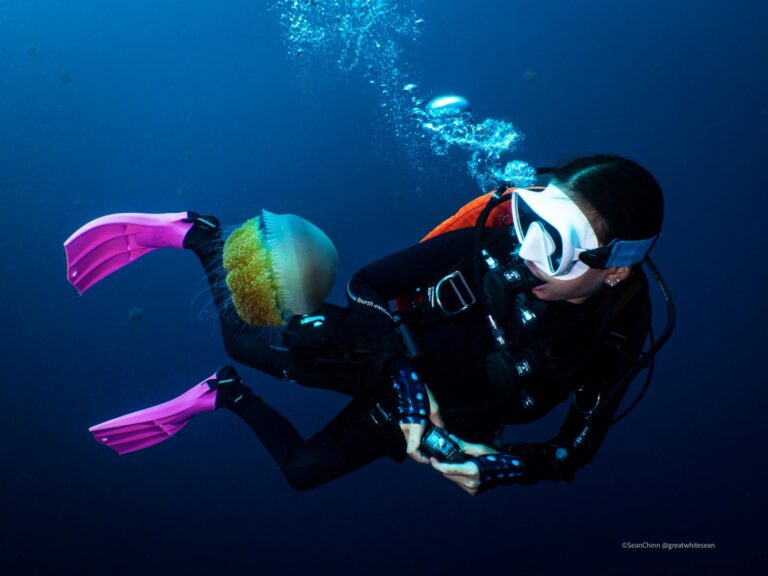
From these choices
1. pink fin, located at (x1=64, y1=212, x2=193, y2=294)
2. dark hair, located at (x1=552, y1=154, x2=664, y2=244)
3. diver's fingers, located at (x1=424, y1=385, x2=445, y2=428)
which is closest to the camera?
dark hair, located at (x1=552, y1=154, x2=664, y2=244)

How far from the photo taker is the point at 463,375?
2346 mm

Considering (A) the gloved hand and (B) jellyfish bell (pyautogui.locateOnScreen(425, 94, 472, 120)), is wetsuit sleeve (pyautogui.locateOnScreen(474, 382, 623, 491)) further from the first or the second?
(B) jellyfish bell (pyautogui.locateOnScreen(425, 94, 472, 120))

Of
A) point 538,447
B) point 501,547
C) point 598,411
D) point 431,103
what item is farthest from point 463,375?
point 501,547

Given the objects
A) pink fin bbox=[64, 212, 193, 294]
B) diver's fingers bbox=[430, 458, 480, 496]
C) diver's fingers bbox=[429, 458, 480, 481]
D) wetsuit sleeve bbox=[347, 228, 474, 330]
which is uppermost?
pink fin bbox=[64, 212, 193, 294]

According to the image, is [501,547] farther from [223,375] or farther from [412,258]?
[412,258]

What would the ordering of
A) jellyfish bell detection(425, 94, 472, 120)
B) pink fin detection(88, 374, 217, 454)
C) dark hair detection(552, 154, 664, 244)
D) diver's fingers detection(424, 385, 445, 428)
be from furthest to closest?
jellyfish bell detection(425, 94, 472, 120) < pink fin detection(88, 374, 217, 454) < diver's fingers detection(424, 385, 445, 428) < dark hair detection(552, 154, 664, 244)

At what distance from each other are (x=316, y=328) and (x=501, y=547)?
6045 mm

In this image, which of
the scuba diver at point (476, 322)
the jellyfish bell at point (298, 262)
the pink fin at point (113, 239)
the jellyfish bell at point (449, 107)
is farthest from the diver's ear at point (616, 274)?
the jellyfish bell at point (449, 107)

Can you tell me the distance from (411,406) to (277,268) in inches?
37.0

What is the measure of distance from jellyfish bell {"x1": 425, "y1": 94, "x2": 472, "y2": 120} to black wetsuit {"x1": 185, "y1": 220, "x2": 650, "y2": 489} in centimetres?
313

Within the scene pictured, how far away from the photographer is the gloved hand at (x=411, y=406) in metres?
2.03

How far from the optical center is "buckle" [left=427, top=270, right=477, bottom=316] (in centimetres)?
216

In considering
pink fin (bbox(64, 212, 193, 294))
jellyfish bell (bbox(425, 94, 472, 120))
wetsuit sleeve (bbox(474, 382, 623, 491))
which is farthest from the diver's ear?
jellyfish bell (bbox(425, 94, 472, 120))

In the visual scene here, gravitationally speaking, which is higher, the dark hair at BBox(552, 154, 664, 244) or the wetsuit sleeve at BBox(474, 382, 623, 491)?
the dark hair at BBox(552, 154, 664, 244)
